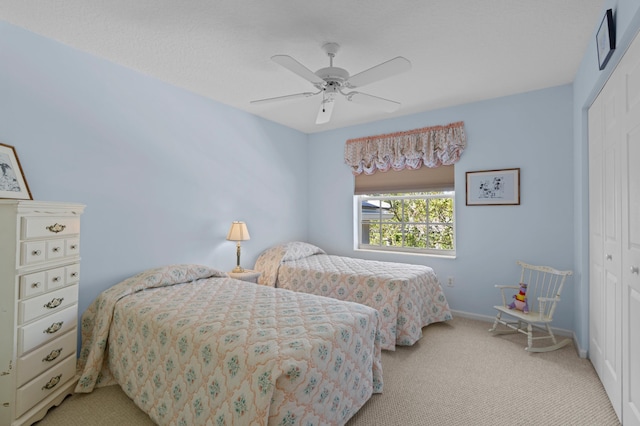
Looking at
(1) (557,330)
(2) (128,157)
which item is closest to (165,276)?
(2) (128,157)

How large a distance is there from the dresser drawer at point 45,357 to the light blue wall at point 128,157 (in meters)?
0.48

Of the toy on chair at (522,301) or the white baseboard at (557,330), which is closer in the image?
the white baseboard at (557,330)

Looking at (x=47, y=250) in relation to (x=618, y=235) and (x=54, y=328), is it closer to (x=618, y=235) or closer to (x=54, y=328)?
(x=54, y=328)

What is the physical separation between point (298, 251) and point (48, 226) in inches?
105

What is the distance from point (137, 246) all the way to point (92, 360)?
0.97m

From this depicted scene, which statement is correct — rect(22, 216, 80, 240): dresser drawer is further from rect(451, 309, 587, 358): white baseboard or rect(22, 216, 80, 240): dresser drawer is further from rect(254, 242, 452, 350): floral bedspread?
rect(451, 309, 587, 358): white baseboard

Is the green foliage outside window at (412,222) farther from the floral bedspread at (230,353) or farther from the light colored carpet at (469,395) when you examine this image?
the floral bedspread at (230,353)

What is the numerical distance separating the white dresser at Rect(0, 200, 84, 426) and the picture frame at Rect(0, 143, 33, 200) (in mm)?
366

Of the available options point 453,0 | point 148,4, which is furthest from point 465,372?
point 148,4

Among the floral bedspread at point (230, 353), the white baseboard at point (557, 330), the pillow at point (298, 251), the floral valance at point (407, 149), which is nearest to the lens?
the floral bedspread at point (230, 353)

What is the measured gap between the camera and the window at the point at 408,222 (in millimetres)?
3994

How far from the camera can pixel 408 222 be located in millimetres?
4273

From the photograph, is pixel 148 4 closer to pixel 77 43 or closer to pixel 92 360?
pixel 77 43

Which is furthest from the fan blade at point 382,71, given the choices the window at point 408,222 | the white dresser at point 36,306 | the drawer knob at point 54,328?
the drawer knob at point 54,328
